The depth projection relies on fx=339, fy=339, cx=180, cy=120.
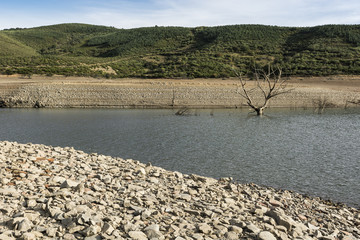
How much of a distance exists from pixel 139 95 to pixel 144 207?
32.6 m

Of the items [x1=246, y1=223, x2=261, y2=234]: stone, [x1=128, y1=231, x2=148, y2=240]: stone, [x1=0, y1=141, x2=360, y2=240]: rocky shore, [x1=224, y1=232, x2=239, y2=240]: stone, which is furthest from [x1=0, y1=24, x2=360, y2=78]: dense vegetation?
[x1=128, y1=231, x2=148, y2=240]: stone

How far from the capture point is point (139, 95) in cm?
3984

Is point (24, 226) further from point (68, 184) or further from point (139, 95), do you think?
point (139, 95)

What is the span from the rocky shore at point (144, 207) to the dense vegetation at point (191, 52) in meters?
41.7

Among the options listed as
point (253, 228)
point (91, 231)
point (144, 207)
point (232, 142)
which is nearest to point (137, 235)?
point (91, 231)

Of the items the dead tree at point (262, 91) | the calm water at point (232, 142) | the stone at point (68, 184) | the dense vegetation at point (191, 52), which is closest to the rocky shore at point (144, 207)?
the stone at point (68, 184)

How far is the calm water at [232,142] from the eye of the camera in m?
13.0

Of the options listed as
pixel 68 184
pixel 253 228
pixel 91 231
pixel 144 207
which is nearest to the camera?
pixel 91 231

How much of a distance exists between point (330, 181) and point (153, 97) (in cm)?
2905

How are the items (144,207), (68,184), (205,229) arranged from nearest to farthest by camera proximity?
(205,229) → (144,207) → (68,184)

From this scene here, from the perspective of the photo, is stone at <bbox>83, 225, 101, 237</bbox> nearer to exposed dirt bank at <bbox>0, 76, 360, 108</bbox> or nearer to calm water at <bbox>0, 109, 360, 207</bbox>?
calm water at <bbox>0, 109, 360, 207</bbox>

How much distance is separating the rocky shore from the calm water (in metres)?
2.21

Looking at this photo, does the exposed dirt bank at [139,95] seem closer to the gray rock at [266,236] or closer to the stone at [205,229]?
the stone at [205,229]

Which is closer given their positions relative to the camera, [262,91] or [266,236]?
[266,236]
